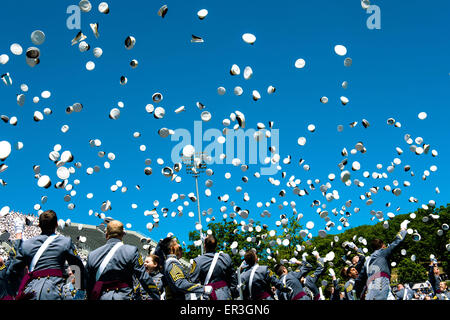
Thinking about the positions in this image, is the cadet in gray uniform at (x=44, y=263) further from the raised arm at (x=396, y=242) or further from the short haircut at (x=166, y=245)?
the raised arm at (x=396, y=242)

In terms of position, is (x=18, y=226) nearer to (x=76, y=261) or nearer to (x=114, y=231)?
(x=76, y=261)

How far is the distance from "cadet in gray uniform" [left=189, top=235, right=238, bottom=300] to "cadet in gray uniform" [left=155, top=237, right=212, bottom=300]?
424 mm

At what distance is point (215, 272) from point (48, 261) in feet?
9.03

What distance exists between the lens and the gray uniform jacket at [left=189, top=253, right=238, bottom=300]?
21.1ft

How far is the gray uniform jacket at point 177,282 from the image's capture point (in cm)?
577

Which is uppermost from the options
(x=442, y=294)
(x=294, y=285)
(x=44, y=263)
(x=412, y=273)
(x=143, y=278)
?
(x=44, y=263)

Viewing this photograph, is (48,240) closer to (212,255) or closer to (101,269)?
(101,269)

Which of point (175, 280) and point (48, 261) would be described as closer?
point (48, 261)

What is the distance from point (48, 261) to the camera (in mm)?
4871

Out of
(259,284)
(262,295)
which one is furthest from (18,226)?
(262,295)

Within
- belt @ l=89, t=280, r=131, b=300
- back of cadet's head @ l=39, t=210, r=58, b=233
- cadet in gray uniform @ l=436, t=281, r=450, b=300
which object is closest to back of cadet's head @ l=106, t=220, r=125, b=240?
belt @ l=89, t=280, r=131, b=300

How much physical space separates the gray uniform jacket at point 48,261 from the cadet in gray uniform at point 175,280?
1.48m

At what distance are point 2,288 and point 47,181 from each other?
15.4ft

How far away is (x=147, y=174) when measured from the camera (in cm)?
1446
